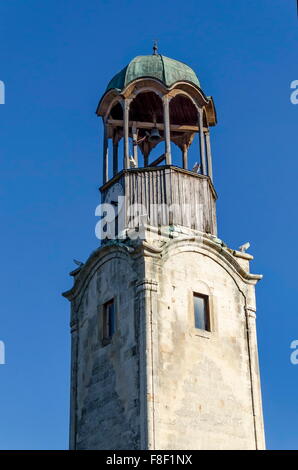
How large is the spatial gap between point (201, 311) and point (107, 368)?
352 centimetres

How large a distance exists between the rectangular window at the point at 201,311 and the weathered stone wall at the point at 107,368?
2209 millimetres

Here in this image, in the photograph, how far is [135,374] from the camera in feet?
109

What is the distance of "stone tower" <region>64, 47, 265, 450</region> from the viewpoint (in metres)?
33.2

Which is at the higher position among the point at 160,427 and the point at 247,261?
the point at 247,261

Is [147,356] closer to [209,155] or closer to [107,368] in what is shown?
[107,368]

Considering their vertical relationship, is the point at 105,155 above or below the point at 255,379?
above

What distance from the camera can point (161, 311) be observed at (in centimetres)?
3416

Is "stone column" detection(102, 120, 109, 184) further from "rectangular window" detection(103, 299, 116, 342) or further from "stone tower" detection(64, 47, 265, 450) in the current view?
"rectangular window" detection(103, 299, 116, 342)

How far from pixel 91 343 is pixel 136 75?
9534 millimetres

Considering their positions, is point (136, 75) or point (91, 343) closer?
point (91, 343)

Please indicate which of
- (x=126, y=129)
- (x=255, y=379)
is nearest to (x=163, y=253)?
(x=255, y=379)
